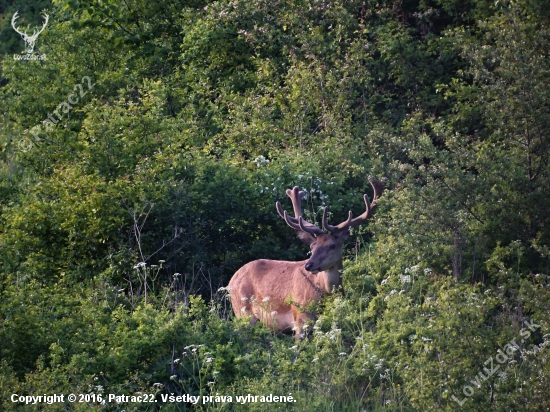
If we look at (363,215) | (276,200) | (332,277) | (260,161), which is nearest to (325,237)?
(332,277)

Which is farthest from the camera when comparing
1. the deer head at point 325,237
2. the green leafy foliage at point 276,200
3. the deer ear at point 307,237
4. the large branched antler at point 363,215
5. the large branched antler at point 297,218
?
the deer ear at point 307,237

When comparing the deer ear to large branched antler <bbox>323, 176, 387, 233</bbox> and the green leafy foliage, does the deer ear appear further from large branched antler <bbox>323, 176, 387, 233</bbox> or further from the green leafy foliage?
the green leafy foliage

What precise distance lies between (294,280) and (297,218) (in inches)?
31.8

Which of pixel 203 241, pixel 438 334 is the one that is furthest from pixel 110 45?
pixel 438 334

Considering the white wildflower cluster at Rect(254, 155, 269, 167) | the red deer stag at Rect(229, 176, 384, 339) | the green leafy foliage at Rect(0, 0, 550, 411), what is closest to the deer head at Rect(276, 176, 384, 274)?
the red deer stag at Rect(229, 176, 384, 339)

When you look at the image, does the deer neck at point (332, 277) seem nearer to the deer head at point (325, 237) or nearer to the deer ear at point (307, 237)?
the deer head at point (325, 237)

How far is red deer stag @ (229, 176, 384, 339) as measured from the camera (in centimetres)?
994

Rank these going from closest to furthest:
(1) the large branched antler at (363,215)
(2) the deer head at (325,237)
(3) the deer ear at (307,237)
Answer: (2) the deer head at (325,237) < (1) the large branched antler at (363,215) < (3) the deer ear at (307,237)

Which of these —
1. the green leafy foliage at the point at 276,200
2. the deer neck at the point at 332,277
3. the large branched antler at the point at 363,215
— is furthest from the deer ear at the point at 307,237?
the green leafy foliage at the point at 276,200

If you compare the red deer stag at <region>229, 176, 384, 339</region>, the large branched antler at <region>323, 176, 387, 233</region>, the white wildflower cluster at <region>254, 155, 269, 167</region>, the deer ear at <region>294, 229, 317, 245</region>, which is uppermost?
the white wildflower cluster at <region>254, 155, 269, 167</region>

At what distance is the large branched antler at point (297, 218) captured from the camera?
10.2m

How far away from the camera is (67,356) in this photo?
796cm

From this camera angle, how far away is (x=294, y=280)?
10305 mm

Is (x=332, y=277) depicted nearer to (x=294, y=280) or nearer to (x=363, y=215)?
(x=294, y=280)
